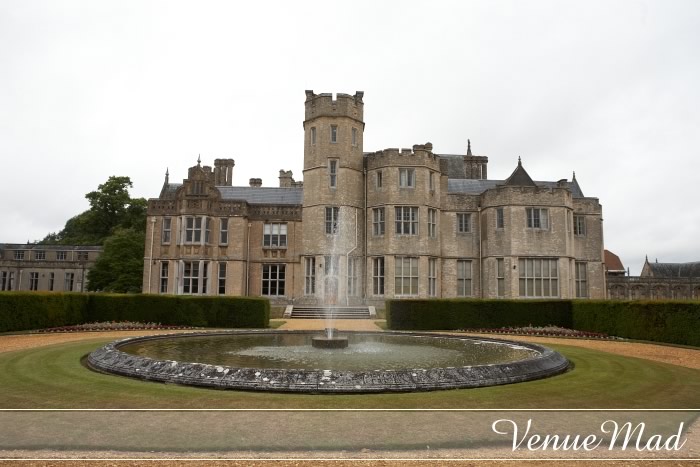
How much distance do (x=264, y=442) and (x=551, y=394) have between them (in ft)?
17.1

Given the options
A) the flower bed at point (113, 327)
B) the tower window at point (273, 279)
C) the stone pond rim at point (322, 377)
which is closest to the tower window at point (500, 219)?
the tower window at point (273, 279)

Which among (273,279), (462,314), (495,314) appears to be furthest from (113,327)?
(495,314)

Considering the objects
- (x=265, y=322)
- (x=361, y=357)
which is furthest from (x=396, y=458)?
(x=265, y=322)

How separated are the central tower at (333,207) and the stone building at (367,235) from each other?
7cm

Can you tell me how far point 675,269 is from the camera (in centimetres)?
6519

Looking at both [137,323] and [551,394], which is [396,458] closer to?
[551,394]

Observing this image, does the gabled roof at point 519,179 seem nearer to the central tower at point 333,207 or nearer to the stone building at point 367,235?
the stone building at point 367,235

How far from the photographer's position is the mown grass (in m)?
7.48

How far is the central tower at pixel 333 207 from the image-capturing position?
3397 centimetres

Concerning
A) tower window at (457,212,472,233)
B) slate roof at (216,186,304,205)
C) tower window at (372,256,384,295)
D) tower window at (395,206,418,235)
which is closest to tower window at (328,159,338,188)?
tower window at (395,206,418,235)

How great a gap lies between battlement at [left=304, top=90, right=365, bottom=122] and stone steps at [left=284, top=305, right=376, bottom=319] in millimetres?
13444

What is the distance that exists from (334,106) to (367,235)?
9.39m

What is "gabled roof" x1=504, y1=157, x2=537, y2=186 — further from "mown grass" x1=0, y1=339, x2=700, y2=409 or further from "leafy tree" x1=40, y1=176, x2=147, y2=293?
"leafy tree" x1=40, y1=176, x2=147, y2=293

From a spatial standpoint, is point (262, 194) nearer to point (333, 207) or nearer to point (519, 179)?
point (333, 207)
